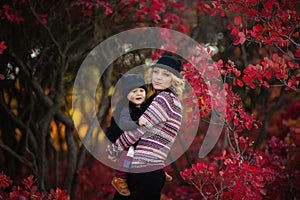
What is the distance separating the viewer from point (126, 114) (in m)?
3.27

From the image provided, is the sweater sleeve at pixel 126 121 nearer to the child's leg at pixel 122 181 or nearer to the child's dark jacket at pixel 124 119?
the child's dark jacket at pixel 124 119

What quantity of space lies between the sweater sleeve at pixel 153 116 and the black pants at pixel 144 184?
0.25 meters

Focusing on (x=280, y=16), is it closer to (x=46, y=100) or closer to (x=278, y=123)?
(x=46, y=100)

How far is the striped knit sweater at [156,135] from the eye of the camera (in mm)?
3186

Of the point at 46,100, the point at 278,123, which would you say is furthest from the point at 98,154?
the point at 278,123

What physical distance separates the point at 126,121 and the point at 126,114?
0.07 metres

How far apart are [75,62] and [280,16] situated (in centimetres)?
263

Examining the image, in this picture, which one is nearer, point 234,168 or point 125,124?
point 125,124

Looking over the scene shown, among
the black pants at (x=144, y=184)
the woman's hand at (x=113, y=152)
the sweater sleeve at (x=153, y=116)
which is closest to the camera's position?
the sweater sleeve at (x=153, y=116)

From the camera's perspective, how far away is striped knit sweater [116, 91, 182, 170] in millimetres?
3186

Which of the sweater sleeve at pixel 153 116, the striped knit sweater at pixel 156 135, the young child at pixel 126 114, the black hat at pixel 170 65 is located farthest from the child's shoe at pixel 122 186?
the black hat at pixel 170 65

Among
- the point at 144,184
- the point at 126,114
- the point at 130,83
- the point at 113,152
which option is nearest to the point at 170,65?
the point at 130,83

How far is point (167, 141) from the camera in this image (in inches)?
129

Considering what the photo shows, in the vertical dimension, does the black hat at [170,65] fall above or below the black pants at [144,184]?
above
